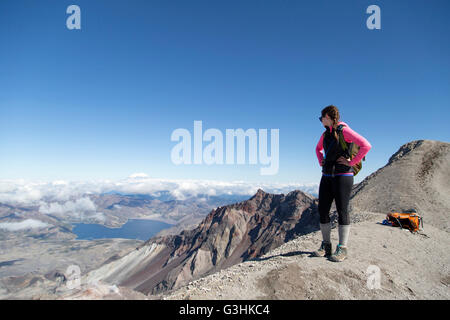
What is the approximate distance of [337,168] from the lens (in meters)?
5.13

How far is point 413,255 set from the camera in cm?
700

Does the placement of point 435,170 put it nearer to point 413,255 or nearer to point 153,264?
point 413,255

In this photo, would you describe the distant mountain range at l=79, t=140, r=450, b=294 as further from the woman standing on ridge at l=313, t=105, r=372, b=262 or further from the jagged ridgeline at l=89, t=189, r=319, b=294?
the woman standing on ridge at l=313, t=105, r=372, b=262

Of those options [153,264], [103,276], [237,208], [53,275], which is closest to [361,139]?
[237,208]

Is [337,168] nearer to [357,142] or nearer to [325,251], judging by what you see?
[357,142]

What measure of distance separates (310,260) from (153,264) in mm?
181780

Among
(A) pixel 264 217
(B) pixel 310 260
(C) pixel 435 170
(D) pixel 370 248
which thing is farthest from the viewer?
(A) pixel 264 217

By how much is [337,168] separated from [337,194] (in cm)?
64

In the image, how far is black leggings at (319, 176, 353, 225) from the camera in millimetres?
5094

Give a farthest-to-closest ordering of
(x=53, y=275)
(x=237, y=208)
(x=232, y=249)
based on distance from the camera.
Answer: (x=53, y=275) < (x=237, y=208) < (x=232, y=249)

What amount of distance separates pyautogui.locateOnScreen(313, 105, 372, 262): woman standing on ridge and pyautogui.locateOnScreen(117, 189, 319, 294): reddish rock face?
10316 cm

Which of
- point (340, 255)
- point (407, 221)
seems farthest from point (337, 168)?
point (407, 221)
